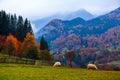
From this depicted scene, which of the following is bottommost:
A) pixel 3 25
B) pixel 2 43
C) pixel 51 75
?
pixel 51 75

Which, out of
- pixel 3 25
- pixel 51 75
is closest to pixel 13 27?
pixel 3 25

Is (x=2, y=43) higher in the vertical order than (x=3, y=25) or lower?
lower

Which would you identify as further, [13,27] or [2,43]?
[13,27]

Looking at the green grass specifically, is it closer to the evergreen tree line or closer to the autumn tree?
the autumn tree

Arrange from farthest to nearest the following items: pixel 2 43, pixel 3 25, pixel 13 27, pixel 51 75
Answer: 1. pixel 13 27
2. pixel 3 25
3. pixel 2 43
4. pixel 51 75

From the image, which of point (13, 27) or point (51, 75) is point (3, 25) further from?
point (51, 75)

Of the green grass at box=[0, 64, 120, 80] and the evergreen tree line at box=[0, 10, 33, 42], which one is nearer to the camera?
the green grass at box=[0, 64, 120, 80]

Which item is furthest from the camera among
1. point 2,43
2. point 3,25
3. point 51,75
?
point 3,25

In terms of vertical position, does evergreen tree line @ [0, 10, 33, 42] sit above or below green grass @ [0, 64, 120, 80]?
above

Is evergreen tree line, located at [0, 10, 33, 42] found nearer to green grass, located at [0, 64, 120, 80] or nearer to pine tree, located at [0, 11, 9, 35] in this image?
pine tree, located at [0, 11, 9, 35]

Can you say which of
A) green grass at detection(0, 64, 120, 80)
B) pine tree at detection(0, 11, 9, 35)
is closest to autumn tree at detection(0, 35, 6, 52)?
pine tree at detection(0, 11, 9, 35)

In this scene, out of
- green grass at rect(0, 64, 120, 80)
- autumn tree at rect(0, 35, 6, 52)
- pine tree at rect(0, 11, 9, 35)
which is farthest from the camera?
pine tree at rect(0, 11, 9, 35)

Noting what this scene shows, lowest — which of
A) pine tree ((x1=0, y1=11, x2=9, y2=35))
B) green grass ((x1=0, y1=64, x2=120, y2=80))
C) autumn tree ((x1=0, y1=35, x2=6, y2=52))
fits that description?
green grass ((x1=0, y1=64, x2=120, y2=80))

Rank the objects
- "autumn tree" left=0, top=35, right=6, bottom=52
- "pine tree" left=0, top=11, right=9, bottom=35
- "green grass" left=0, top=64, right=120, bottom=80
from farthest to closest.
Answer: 1. "pine tree" left=0, top=11, right=9, bottom=35
2. "autumn tree" left=0, top=35, right=6, bottom=52
3. "green grass" left=0, top=64, right=120, bottom=80
